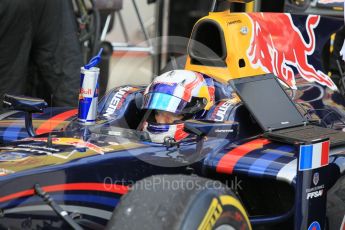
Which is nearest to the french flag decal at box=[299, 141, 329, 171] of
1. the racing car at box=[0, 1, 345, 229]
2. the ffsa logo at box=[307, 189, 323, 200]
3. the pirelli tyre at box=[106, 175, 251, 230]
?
the racing car at box=[0, 1, 345, 229]

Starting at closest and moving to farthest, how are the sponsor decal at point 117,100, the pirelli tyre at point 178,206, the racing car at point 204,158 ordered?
the pirelli tyre at point 178,206 < the racing car at point 204,158 < the sponsor decal at point 117,100

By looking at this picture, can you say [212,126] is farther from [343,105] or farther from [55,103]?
[55,103]

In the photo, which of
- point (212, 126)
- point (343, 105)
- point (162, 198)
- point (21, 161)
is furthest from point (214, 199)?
point (343, 105)

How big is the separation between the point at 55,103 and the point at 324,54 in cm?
208

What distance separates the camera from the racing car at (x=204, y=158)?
303 centimetres

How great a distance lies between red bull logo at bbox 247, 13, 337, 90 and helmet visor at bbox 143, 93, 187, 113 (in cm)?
75

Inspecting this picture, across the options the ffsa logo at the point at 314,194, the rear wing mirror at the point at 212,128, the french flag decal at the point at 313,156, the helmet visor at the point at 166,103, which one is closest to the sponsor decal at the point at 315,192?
the ffsa logo at the point at 314,194


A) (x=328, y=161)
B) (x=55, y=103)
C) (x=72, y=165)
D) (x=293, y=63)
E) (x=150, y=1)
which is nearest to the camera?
(x=72, y=165)

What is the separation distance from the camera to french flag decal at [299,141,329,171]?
330 cm

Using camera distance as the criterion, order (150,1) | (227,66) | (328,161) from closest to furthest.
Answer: (328,161) < (227,66) < (150,1)

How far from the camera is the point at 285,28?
4.71 metres

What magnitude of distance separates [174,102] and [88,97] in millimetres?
443

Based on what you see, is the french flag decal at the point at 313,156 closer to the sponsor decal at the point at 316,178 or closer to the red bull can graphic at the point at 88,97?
the sponsor decal at the point at 316,178

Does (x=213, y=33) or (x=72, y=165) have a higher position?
(x=213, y=33)
